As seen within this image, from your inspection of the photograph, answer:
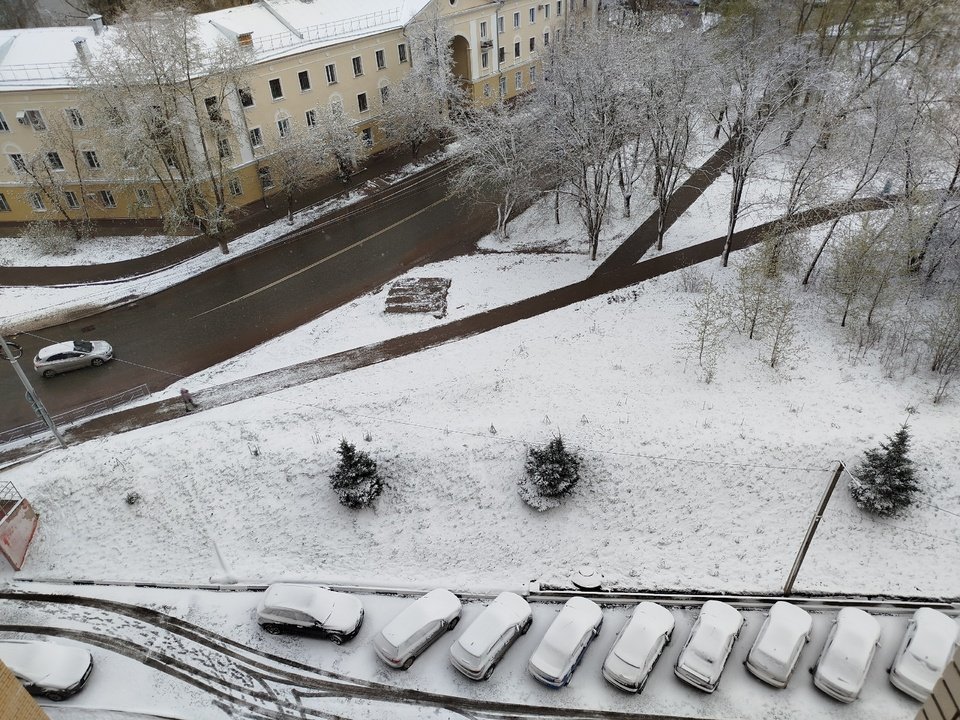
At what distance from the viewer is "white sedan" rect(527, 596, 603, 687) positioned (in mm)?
16125

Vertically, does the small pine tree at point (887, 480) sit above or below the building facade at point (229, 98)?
below

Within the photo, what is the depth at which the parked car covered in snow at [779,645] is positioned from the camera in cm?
1577

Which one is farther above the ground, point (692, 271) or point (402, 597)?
point (692, 271)

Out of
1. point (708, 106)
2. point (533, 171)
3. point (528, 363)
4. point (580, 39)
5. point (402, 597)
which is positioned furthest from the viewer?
point (580, 39)

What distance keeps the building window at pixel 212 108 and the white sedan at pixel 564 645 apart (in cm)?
3268

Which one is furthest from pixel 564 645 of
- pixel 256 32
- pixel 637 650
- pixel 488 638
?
pixel 256 32

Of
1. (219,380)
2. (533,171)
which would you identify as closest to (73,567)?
(219,380)

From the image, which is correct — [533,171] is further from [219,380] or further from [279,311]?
[219,380]

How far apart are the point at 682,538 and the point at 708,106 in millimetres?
21401

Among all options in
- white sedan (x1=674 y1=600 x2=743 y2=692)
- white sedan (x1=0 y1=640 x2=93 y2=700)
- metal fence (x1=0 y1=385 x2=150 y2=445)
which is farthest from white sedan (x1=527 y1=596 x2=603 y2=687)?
metal fence (x1=0 y1=385 x2=150 y2=445)

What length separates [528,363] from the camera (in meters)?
25.2

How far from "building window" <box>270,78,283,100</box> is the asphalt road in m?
8.88

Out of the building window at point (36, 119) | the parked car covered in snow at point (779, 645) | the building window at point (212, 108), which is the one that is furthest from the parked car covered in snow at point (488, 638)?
the building window at point (36, 119)

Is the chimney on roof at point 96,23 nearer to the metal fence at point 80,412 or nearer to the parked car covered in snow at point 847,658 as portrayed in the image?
the metal fence at point 80,412
